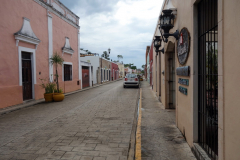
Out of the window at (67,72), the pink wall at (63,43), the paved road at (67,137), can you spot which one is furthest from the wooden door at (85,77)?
the paved road at (67,137)

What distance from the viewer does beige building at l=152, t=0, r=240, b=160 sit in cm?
212

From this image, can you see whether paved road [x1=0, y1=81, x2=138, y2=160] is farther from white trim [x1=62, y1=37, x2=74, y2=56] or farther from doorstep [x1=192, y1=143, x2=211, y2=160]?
white trim [x1=62, y1=37, x2=74, y2=56]

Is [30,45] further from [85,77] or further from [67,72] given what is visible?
[85,77]

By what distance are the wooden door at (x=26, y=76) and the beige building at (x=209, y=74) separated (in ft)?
28.0

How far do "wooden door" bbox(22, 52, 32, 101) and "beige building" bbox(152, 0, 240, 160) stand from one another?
8.54 metres

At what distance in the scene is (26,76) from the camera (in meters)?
10.4

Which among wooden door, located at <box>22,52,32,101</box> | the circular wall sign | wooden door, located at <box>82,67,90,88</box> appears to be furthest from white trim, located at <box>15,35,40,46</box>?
wooden door, located at <box>82,67,90,88</box>

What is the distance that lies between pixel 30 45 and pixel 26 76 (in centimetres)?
186

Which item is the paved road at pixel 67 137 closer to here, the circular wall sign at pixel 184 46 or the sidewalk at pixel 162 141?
the sidewalk at pixel 162 141

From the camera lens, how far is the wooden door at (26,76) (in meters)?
10.2
